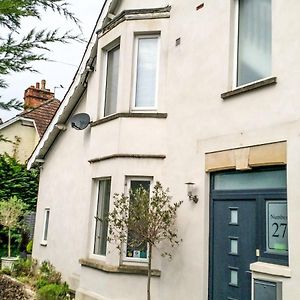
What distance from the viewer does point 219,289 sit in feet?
24.1

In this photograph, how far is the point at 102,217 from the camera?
9.88m

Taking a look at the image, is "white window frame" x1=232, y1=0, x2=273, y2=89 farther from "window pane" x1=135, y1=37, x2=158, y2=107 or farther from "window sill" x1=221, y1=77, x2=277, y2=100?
"window pane" x1=135, y1=37, x2=158, y2=107

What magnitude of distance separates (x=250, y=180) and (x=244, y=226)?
80 cm

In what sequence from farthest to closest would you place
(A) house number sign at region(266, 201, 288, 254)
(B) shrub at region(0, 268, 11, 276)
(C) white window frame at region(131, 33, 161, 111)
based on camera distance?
1. (B) shrub at region(0, 268, 11, 276)
2. (C) white window frame at region(131, 33, 161, 111)
3. (A) house number sign at region(266, 201, 288, 254)

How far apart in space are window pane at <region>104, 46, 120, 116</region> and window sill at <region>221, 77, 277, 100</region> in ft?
11.8

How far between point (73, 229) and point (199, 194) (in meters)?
5.14

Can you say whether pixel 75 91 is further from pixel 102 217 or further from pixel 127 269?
pixel 127 269

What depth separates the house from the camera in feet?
21.3

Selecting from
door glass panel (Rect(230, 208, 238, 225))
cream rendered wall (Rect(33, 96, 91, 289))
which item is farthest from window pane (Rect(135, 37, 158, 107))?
door glass panel (Rect(230, 208, 238, 225))

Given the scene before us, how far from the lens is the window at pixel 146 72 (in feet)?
31.9

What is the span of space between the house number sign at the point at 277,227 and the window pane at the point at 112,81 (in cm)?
505

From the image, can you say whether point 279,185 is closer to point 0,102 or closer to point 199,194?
point 199,194

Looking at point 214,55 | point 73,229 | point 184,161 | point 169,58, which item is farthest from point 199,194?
point 73,229

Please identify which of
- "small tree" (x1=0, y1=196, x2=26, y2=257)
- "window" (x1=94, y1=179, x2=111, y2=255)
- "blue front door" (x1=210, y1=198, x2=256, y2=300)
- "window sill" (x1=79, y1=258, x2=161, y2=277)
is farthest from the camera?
"small tree" (x1=0, y1=196, x2=26, y2=257)
